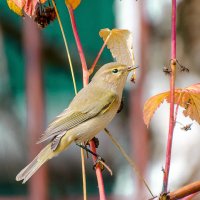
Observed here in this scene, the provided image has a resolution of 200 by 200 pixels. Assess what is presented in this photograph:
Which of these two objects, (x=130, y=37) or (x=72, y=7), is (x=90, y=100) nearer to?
(x=130, y=37)

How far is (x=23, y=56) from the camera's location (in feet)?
15.8

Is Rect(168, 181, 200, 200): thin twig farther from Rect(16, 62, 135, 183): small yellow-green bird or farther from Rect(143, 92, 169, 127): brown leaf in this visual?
Rect(16, 62, 135, 183): small yellow-green bird

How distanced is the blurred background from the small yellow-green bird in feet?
7.99

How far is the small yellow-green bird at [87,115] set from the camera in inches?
61.1

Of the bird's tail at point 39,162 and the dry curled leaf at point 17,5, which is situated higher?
the dry curled leaf at point 17,5

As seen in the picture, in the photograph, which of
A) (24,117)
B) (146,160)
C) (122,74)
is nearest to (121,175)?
(146,160)

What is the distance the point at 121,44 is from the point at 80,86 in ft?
11.0

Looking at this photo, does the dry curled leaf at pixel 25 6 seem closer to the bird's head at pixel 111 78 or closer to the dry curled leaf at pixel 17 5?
the dry curled leaf at pixel 17 5

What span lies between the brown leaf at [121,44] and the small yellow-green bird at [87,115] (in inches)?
8.3

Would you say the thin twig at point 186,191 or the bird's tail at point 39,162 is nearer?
the thin twig at point 186,191

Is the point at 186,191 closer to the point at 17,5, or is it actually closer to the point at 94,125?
the point at 17,5

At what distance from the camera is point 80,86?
182 inches

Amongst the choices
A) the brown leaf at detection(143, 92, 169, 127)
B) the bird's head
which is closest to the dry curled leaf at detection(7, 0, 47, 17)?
the brown leaf at detection(143, 92, 169, 127)

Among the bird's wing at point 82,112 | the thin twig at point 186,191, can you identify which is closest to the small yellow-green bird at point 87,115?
the bird's wing at point 82,112
